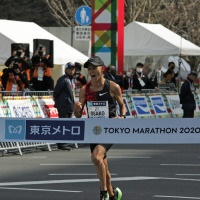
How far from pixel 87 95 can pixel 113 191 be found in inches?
49.9

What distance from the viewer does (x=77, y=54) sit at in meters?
30.2

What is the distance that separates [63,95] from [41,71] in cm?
316

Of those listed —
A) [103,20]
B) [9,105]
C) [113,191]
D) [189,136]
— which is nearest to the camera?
[189,136]

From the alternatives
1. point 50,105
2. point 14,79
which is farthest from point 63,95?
point 14,79

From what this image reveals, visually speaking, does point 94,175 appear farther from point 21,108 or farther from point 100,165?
point 21,108

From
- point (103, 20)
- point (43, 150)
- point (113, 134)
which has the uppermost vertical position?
point (103, 20)

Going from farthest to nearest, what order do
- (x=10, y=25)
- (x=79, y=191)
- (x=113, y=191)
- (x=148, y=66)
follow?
(x=148, y=66) < (x=10, y=25) < (x=79, y=191) < (x=113, y=191)

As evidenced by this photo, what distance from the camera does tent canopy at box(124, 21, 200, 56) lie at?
33094 millimetres

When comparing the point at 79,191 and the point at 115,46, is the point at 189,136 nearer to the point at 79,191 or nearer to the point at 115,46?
the point at 79,191

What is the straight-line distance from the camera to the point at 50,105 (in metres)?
20.4

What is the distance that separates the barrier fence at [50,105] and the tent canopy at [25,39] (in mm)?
3305

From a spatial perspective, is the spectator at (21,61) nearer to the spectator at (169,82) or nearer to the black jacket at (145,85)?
the black jacket at (145,85)

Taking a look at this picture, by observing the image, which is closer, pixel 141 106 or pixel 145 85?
pixel 141 106

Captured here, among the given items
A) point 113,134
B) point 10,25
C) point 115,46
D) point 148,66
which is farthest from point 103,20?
point 148,66
